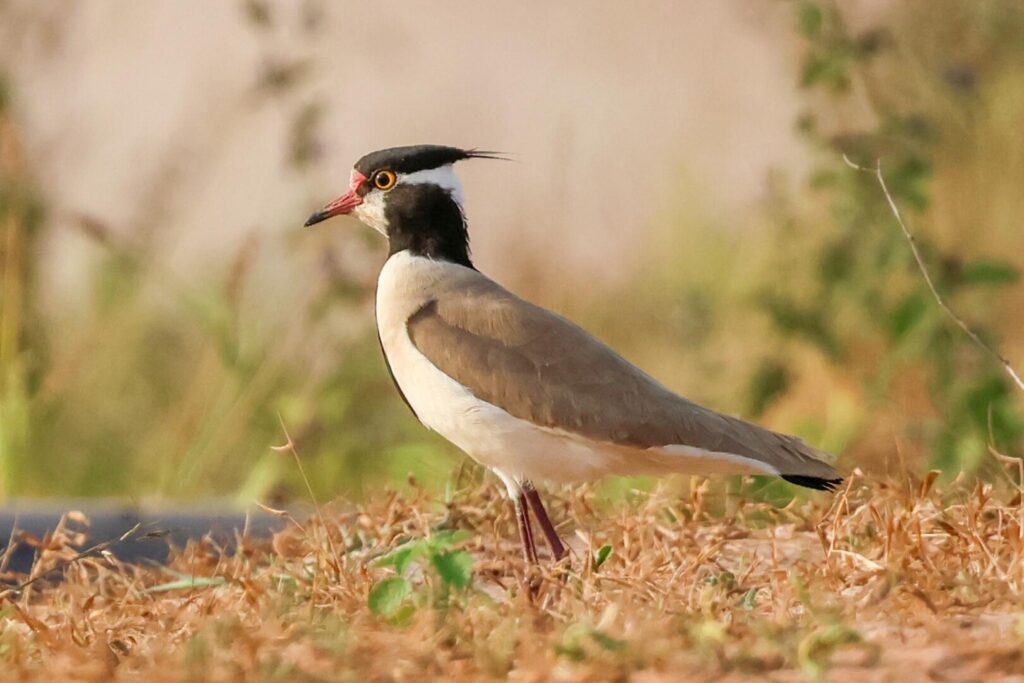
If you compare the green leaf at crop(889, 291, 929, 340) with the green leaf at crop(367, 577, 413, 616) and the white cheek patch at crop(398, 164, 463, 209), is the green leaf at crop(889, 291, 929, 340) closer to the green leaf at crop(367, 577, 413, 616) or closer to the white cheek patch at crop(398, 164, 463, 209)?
the white cheek patch at crop(398, 164, 463, 209)

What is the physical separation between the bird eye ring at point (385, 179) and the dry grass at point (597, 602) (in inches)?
31.7

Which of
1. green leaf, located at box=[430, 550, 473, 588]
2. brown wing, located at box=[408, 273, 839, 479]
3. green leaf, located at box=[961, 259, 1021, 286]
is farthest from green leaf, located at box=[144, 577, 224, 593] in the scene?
green leaf, located at box=[961, 259, 1021, 286]

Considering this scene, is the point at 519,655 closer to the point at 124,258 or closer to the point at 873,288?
the point at 873,288

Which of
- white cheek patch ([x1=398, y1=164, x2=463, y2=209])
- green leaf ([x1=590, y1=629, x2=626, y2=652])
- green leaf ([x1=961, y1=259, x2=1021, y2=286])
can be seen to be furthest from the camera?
green leaf ([x1=961, y1=259, x2=1021, y2=286])

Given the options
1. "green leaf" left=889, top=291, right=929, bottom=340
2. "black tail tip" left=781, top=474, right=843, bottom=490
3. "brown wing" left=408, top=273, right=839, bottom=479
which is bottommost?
"black tail tip" left=781, top=474, right=843, bottom=490

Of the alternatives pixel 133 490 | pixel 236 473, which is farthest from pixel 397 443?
pixel 133 490

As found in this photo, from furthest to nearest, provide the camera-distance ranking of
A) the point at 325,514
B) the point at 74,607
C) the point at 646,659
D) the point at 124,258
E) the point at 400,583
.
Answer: the point at 124,258
the point at 325,514
the point at 74,607
the point at 400,583
the point at 646,659

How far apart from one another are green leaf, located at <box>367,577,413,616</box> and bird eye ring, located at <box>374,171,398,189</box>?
134cm

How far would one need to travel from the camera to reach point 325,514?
401cm

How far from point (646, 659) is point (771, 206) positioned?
3692mm

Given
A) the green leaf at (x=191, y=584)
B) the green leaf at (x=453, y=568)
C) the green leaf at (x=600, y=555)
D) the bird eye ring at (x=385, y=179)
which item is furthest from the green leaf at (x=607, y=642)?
the bird eye ring at (x=385, y=179)

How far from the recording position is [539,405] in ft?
11.3

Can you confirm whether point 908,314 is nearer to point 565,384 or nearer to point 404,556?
point 565,384

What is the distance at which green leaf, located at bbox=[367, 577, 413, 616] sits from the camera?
2834mm
